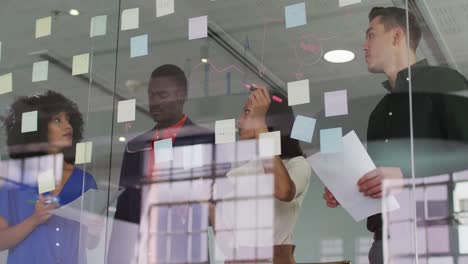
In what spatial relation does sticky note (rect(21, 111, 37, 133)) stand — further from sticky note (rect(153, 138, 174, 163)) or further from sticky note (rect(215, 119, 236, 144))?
sticky note (rect(215, 119, 236, 144))

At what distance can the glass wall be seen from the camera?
103 inches

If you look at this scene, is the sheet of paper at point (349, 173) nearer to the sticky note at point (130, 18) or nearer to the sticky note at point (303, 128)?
the sticky note at point (303, 128)

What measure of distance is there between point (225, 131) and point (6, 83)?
137cm

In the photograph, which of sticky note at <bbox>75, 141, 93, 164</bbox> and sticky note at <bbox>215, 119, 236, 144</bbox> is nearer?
sticky note at <bbox>215, 119, 236, 144</bbox>

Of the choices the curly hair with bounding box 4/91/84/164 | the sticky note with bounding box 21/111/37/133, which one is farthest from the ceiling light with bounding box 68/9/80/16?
the sticky note with bounding box 21/111/37/133

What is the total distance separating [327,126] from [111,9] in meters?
1.36

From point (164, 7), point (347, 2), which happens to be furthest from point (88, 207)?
point (347, 2)

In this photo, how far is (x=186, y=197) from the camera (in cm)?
306

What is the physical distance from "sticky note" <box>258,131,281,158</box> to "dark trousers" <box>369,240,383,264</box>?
53cm

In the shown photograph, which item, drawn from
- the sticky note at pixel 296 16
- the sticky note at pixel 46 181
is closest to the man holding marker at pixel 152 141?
the sticky note at pixel 46 181

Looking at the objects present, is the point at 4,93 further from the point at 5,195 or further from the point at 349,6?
the point at 349,6

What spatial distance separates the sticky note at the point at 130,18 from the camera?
3.39m

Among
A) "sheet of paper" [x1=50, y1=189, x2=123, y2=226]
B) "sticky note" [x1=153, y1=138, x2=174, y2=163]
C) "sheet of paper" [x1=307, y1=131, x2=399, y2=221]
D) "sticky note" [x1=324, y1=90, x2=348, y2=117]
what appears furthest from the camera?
"sheet of paper" [x1=50, y1=189, x2=123, y2=226]

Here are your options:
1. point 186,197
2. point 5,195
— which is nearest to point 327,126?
point 186,197
